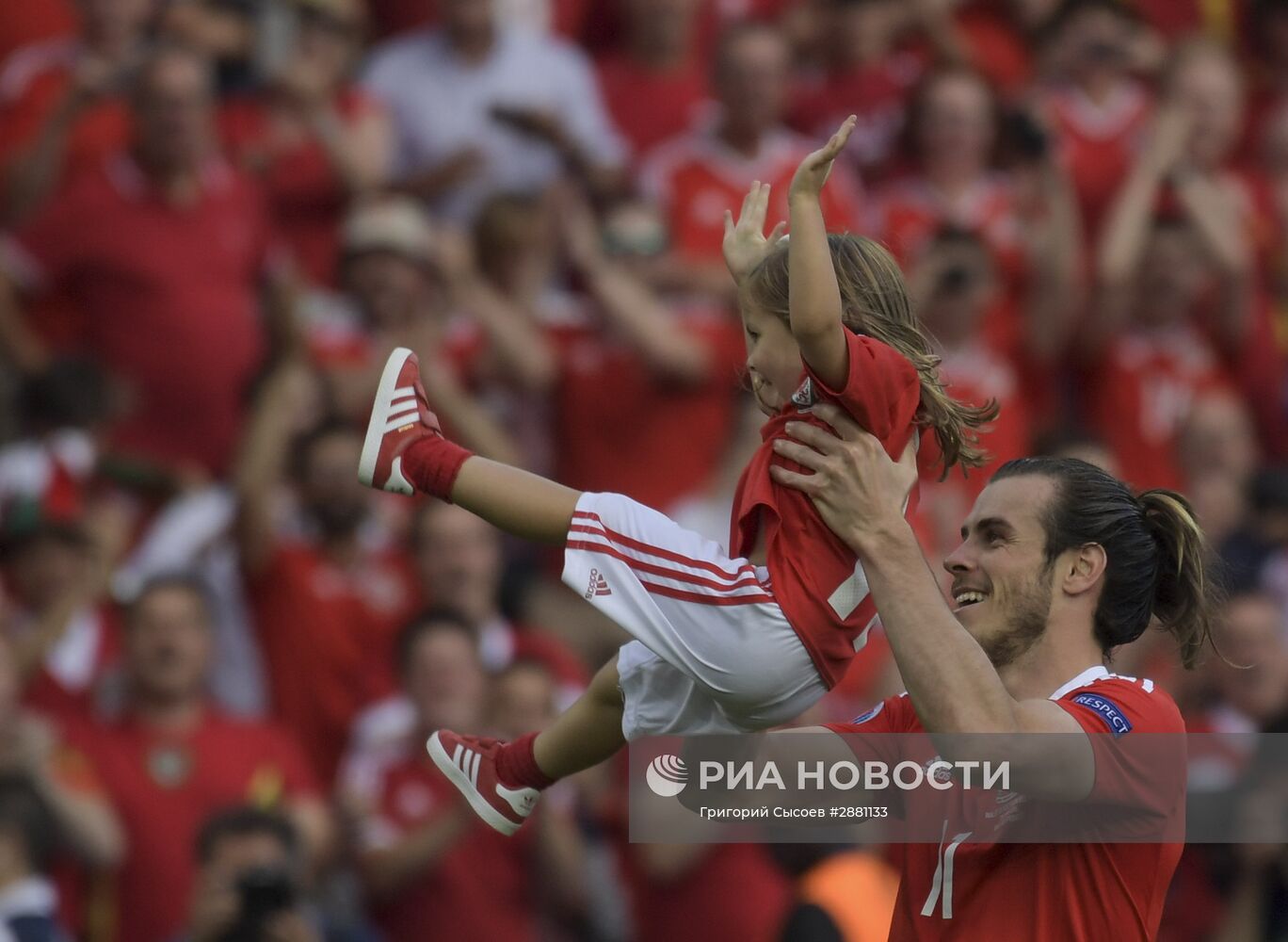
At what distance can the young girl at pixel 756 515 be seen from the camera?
3674 millimetres

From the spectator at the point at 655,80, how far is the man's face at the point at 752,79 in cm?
39

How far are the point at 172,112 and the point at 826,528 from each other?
3874 mm

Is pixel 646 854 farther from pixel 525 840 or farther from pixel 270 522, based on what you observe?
pixel 270 522

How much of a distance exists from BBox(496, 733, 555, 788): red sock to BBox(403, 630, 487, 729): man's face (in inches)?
→ 88.0

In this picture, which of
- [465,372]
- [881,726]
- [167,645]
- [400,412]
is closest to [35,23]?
[465,372]

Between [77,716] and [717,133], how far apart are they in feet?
10.5

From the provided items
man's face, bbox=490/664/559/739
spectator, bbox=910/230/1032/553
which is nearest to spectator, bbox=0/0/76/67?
man's face, bbox=490/664/559/739

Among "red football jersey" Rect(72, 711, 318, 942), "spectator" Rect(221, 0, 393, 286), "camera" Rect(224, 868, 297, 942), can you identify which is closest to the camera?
"camera" Rect(224, 868, 297, 942)

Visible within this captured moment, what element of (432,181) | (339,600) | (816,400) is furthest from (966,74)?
(816,400)

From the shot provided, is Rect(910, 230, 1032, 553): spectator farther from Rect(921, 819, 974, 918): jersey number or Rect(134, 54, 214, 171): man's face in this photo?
Rect(921, 819, 974, 918): jersey number

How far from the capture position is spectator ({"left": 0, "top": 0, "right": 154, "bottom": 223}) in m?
7.10

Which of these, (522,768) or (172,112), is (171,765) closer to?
(172,112)

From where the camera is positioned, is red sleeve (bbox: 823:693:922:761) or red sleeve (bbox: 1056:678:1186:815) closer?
red sleeve (bbox: 1056:678:1186:815)

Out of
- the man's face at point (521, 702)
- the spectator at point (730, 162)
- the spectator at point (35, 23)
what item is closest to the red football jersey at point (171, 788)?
the man's face at point (521, 702)
